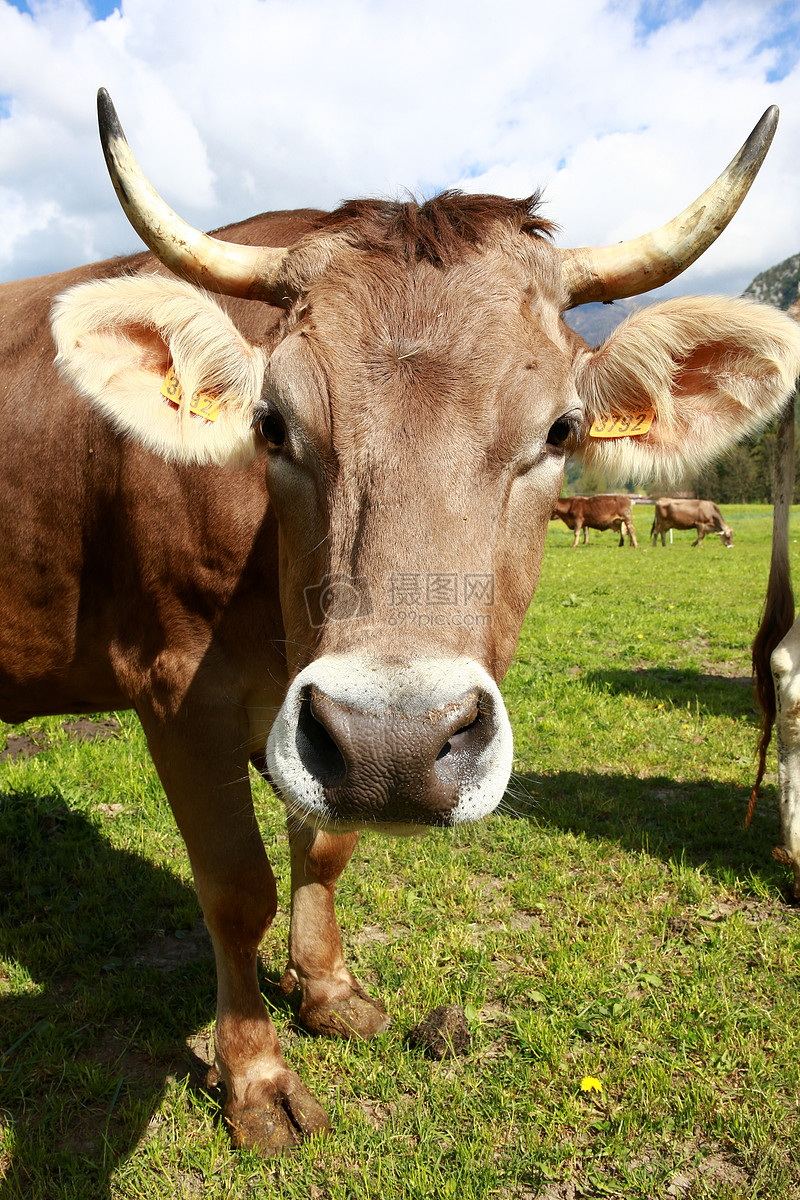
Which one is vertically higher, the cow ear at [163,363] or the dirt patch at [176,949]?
the cow ear at [163,363]

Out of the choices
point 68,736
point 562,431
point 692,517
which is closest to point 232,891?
point 562,431

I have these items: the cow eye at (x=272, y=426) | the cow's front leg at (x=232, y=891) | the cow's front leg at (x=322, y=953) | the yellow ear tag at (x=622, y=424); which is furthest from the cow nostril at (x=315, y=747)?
the yellow ear tag at (x=622, y=424)

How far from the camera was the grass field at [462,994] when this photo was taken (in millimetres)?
2385

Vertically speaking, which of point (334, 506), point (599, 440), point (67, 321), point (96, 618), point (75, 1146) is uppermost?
point (67, 321)

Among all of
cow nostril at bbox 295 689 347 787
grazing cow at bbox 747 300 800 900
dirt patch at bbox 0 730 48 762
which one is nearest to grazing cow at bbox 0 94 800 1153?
cow nostril at bbox 295 689 347 787

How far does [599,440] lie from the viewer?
271 cm

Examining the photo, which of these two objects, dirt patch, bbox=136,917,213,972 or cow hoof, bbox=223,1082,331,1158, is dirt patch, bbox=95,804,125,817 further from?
cow hoof, bbox=223,1082,331,1158

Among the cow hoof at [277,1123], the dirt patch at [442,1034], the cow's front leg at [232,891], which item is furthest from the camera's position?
the dirt patch at [442,1034]

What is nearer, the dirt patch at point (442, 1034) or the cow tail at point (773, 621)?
the dirt patch at point (442, 1034)

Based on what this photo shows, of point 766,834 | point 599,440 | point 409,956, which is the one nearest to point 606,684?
point 766,834

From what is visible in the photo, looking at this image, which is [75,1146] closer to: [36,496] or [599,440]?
[36,496]

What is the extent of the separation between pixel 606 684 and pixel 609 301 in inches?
226

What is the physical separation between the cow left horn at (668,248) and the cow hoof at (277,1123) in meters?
2.84

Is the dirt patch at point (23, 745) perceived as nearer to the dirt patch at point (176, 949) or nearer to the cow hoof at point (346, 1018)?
the dirt patch at point (176, 949)
